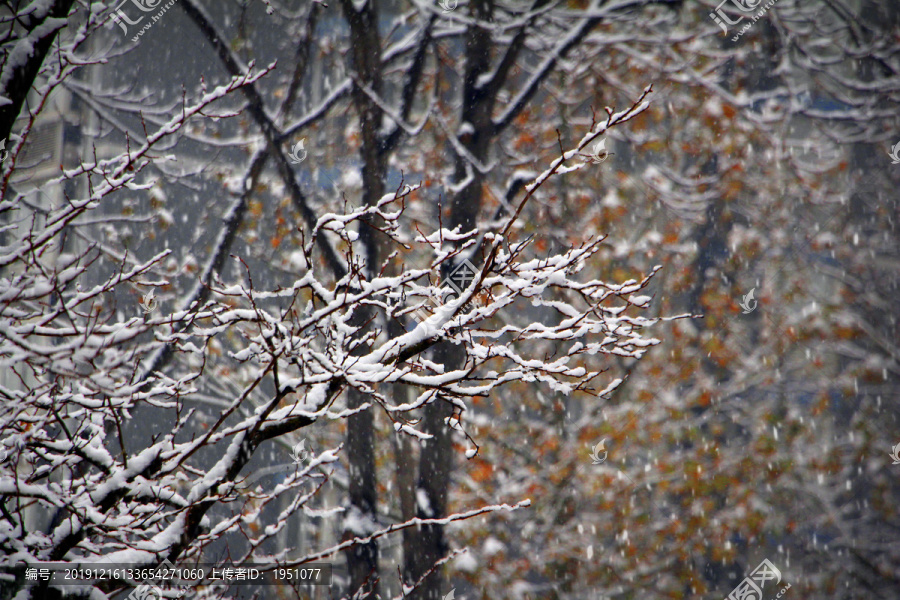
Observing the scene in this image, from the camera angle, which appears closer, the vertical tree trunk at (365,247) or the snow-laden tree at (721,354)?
the vertical tree trunk at (365,247)

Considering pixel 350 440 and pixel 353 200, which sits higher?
pixel 353 200

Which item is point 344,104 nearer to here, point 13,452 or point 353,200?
point 353,200

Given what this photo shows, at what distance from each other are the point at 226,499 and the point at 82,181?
887 centimetres

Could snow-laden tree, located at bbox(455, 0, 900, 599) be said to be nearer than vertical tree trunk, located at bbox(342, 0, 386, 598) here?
No

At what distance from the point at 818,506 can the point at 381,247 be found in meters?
9.01

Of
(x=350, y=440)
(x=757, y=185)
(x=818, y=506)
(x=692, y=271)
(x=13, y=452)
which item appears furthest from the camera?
(x=818, y=506)

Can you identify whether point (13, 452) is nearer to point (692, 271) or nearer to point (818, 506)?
point (692, 271)

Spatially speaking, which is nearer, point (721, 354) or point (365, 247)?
point (365, 247)

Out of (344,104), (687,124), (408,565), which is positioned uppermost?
(344,104)

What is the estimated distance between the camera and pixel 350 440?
6.34 meters

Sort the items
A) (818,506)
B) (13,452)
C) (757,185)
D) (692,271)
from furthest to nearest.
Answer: (818,506) → (757,185) → (692,271) → (13,452)

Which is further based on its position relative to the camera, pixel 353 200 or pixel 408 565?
pixel 353 200

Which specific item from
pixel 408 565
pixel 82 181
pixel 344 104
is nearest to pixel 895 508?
pixel 408 565

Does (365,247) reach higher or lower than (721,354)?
higher
